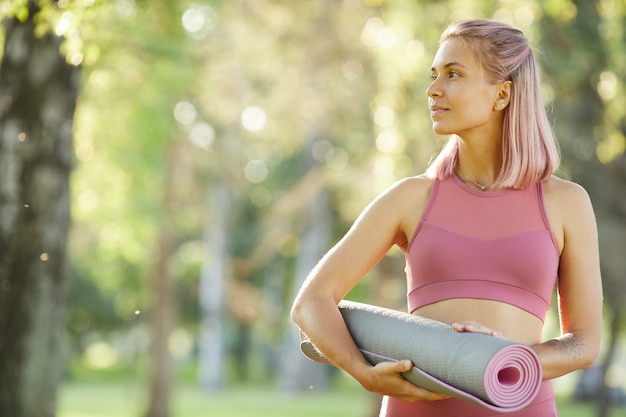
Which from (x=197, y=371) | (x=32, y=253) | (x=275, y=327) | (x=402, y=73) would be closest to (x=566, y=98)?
(x=402, y=73)

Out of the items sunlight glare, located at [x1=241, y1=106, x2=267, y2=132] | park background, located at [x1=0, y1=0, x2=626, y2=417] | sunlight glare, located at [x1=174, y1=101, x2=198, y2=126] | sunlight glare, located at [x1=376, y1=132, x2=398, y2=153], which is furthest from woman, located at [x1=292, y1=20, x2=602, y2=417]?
sunlight glare, located at [x1=241, y1=106, x2=267, y2=132]

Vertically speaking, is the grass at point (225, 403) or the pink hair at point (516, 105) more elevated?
the pink hair at point (516, 105)

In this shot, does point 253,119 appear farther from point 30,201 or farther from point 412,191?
point 412,191

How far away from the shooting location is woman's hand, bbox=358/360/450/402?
9.23 feet

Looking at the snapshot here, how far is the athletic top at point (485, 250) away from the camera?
2.92m

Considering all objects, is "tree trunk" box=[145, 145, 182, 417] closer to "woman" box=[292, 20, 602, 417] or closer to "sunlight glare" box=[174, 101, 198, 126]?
"sunlight glare" box=[174, 101, 198, 126]

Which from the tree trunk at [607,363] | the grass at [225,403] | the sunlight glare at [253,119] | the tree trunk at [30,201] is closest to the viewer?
the tree trunk at [30,201]

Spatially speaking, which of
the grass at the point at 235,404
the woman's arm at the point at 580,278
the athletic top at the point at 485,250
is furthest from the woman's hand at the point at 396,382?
the grass at the point at 235,404

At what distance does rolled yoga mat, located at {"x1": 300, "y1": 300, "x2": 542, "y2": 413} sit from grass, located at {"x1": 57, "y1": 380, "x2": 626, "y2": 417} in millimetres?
21156

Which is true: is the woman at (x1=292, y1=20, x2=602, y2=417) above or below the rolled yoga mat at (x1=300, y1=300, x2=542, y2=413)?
above

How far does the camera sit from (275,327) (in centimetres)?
3027

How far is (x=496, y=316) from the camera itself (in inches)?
115

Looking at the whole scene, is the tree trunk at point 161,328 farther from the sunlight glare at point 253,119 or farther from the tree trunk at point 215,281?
the tree trunk at point 215,281

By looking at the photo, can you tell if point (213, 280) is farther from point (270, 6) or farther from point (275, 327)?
point (270, 6)
